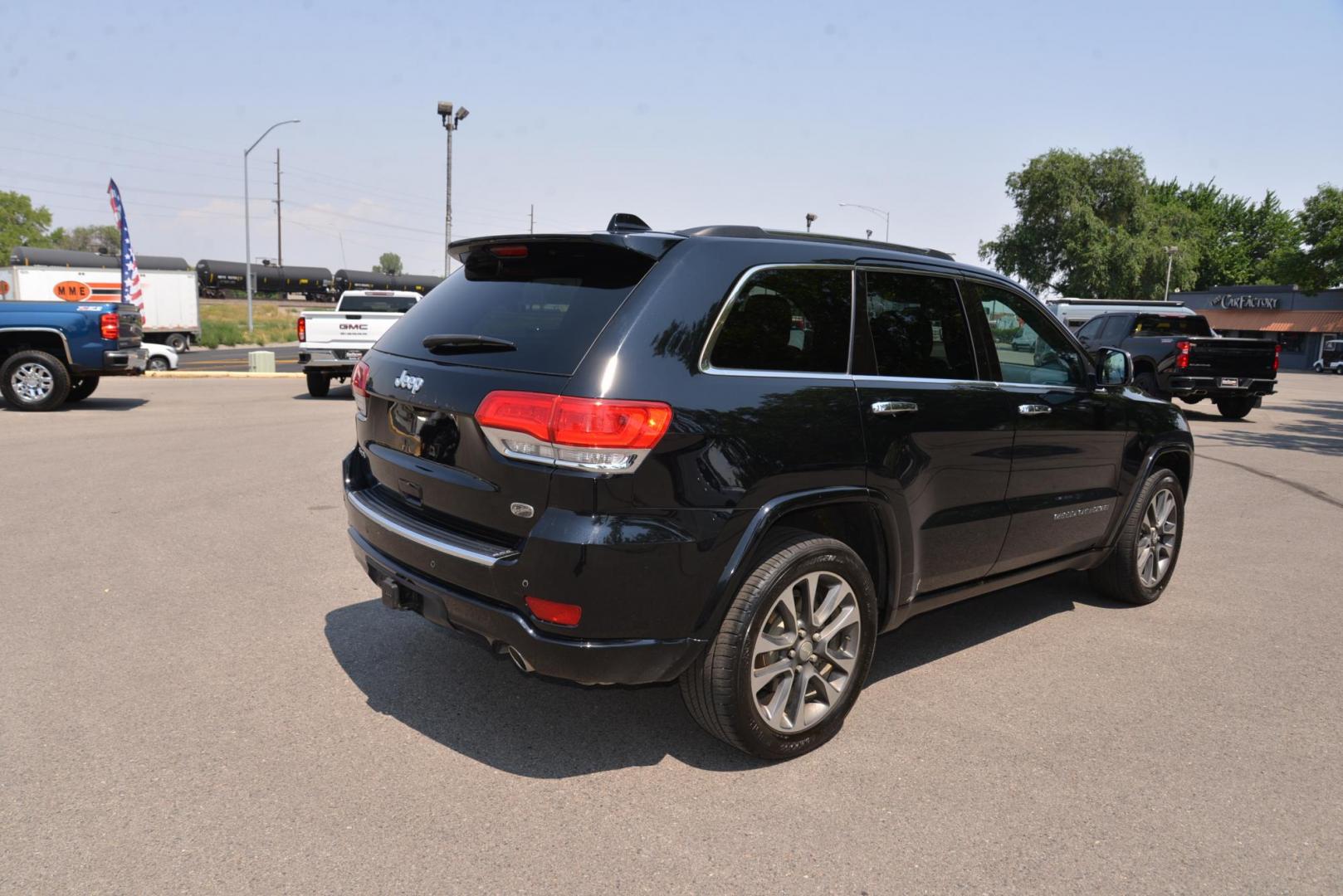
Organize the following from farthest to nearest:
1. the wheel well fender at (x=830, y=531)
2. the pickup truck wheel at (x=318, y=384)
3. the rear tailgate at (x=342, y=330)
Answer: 1. the pickup truck wheel at (x=318, y=384)
2. the rear tailgate at (x=342, y=330)
3. the wheel well fender at (x=830, y=531)

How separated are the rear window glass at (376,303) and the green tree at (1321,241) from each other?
5913 cm

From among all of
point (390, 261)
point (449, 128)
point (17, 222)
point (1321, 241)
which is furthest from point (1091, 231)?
point (390, 261)

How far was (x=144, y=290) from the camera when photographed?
34875mm

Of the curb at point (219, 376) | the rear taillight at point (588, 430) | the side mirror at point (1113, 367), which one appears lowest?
the curb at point (219, 376)

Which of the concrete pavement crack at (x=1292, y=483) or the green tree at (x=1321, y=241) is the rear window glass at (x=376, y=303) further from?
the green tree at (x=1321, y=241)

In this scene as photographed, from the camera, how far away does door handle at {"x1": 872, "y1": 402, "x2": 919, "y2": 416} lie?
3.56 meters

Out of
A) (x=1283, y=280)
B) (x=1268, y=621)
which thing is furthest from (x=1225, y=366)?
(x=1283, y=280)

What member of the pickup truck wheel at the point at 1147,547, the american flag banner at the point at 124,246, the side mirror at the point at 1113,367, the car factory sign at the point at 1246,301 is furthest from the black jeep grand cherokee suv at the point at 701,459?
the car factory sign at the point at 1246,301

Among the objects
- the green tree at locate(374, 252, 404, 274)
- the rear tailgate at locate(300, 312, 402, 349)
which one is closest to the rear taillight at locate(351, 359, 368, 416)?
the rear tailgate at locate(300, 312, 402, 349)

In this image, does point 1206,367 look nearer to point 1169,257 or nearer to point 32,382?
point 32,382

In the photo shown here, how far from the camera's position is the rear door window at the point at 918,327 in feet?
12.3

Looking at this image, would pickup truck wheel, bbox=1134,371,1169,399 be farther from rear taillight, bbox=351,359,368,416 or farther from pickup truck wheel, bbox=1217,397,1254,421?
rear taillight, bbox=351,359,368,416

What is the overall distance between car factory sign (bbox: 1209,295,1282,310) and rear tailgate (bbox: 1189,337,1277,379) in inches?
2215

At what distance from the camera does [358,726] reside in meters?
3.57
